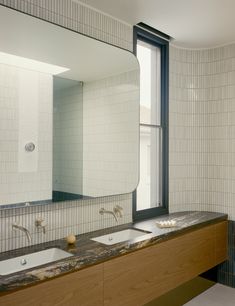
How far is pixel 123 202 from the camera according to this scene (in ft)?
8.61

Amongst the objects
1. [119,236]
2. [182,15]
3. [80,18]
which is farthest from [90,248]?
[182,15]

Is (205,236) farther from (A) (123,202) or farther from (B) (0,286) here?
(B) (0,286)

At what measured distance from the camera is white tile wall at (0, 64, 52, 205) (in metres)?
1.92

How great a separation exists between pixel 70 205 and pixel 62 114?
69 centimetres

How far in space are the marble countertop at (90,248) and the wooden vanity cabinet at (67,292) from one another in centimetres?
4

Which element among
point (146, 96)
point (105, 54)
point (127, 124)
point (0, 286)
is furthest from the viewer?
point (146, 96)

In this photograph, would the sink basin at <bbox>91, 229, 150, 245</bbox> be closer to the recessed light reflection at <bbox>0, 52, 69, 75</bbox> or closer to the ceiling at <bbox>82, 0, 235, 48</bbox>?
the recessed light reflection at <bbox>0, 52, 69, 75</bbox>

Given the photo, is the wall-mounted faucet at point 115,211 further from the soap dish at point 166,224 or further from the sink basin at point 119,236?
the soap dish at point 166,224

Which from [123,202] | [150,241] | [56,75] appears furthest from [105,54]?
[150,241]

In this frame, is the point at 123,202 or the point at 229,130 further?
the point at 229,130

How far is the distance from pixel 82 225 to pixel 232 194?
5.62 ft

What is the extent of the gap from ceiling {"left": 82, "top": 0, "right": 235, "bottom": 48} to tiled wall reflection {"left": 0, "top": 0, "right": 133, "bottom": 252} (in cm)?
10

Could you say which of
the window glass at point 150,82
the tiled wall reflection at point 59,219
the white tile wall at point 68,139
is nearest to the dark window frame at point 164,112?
the window glass at point 150,82

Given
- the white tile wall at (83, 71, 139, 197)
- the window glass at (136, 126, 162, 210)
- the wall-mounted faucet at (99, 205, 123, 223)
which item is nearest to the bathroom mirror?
the white tile wall at (83, 71, 139, 197)
